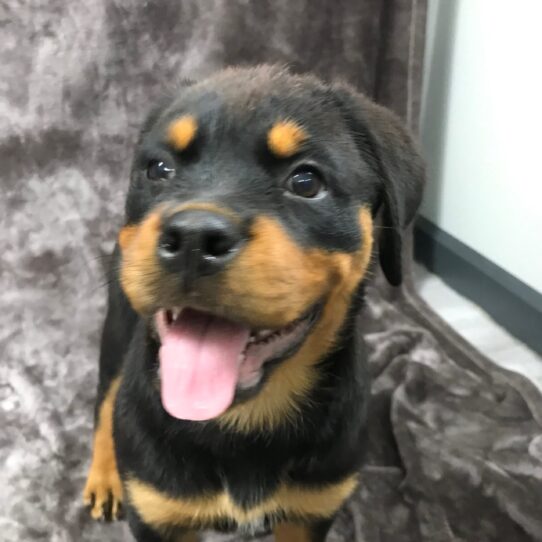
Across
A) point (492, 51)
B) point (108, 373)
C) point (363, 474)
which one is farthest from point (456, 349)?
point (108, 373)

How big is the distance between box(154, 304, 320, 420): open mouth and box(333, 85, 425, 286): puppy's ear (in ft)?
0.88

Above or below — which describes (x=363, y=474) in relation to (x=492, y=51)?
below

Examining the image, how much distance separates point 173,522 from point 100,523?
42cm

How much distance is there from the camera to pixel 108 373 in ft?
5.89

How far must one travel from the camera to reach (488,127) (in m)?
2.46

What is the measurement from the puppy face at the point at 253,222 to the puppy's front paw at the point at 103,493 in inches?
25.4

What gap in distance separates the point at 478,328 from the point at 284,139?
1544mm

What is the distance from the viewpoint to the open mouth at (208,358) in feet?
3.73

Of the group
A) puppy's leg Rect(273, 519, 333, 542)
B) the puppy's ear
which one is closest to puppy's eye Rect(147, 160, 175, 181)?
the puppy's ear

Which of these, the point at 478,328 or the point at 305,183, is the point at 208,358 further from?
the point at 478,328

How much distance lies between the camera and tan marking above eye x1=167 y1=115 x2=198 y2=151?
→ 1.23 metres

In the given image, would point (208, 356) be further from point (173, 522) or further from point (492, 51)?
point (492, 51)

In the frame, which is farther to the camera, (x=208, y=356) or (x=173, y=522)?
(x=173, y=522)

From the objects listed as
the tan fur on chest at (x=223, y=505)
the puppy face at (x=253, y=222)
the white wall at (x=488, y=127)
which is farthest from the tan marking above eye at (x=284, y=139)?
the white wall at (x=488, y=127)
